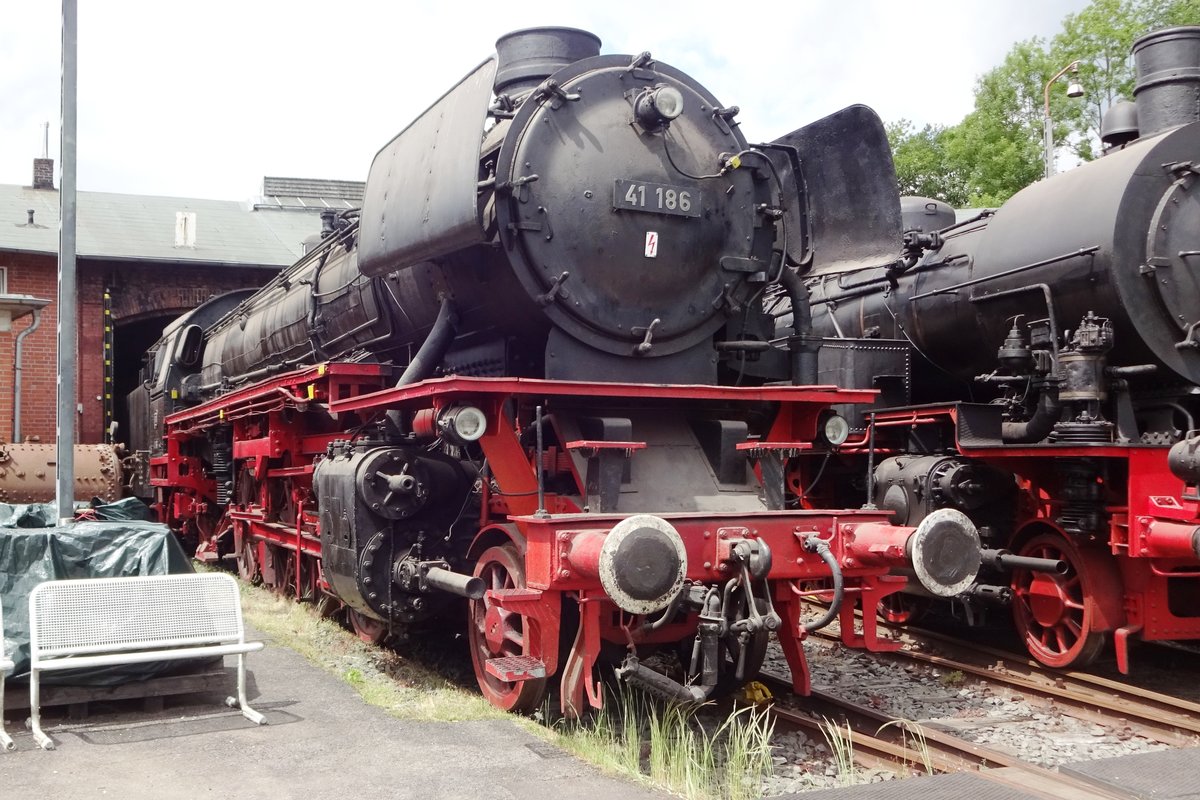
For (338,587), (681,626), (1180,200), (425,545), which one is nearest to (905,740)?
(681,626)

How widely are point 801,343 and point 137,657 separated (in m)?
3.91

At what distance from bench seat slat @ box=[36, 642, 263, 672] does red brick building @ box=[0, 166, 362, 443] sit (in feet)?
46.1

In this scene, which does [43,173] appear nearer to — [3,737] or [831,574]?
[3,737]

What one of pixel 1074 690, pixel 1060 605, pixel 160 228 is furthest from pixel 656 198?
pixel 160 228

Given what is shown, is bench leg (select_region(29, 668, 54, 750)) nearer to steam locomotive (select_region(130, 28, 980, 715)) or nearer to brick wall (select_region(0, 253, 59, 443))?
steam locomotive (select_region(130, 28, 980, 715))

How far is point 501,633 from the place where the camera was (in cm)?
531


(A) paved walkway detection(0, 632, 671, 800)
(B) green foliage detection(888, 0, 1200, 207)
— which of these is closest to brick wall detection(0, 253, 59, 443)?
(A) paved walkway detection(0, 632, 671, 800)

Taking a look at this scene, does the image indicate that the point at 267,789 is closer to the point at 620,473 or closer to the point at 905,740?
the point at 620,473

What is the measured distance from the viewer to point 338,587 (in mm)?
6340

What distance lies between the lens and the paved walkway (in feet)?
13.4

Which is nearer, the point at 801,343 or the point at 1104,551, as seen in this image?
the point at 801,343

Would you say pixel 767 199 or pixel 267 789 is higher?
pixel 767 199

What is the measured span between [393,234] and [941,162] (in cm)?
3335

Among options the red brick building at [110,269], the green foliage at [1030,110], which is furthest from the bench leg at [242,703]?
the green foliage at [1030,110]
